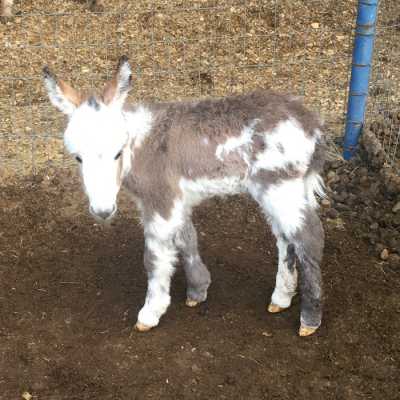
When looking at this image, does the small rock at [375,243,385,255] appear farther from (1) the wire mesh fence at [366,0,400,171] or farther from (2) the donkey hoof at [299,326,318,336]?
(2) the donkey hoof at [299,326,318,336]

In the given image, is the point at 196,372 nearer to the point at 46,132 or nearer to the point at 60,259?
the point at 60,259

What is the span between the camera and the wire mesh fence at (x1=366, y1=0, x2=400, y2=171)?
609 centimetres

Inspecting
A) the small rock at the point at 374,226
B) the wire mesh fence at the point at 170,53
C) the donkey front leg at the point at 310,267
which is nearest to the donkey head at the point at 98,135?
the donkey front leg at the point at 310,267

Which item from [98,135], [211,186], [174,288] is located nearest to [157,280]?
[174,288]

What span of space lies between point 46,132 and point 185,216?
3298 millimetres

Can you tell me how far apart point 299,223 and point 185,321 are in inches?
48.5

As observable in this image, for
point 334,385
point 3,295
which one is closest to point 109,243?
point 3,295

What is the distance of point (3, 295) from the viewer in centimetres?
467

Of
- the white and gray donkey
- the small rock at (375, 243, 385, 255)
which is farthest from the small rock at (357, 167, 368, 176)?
the white and gray donkey

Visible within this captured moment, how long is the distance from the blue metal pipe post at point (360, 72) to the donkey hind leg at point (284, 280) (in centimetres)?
224

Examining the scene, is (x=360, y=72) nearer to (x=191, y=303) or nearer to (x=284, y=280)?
(x=284, y=280)

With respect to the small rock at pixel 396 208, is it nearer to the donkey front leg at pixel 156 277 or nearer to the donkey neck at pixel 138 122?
the donkey front leg at pixel 156 277

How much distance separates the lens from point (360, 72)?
5.73 m

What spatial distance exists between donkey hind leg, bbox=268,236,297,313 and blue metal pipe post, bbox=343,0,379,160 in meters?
2.24
